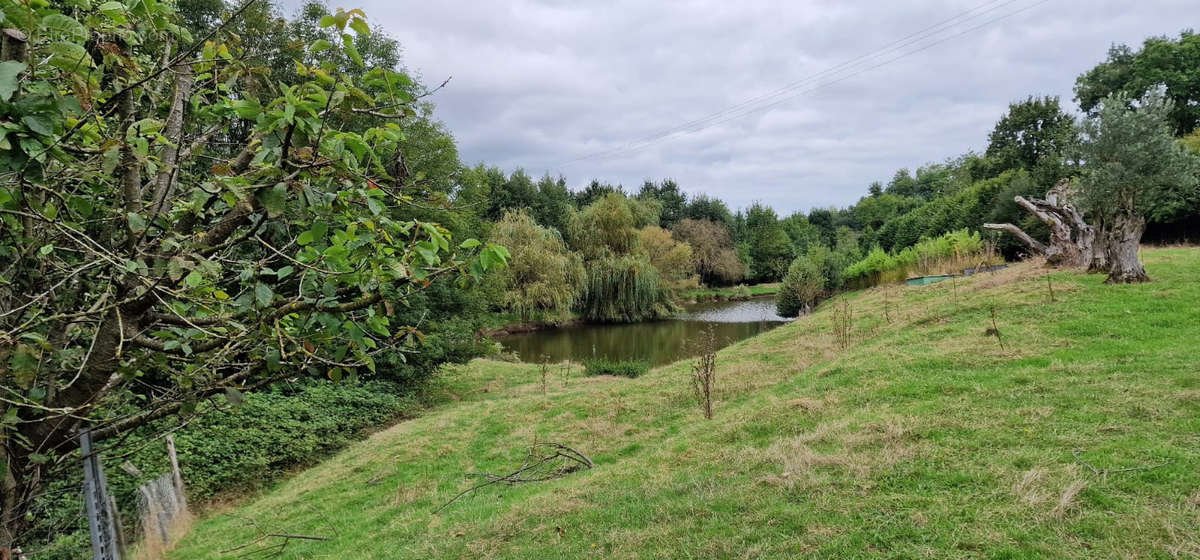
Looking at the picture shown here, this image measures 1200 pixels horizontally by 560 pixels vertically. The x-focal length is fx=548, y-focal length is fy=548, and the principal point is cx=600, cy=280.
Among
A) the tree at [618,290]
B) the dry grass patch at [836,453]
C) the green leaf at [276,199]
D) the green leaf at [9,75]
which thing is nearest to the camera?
the green leaf at [9,75]

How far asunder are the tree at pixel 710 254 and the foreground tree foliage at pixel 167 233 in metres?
44.1

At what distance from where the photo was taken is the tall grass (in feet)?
64.6

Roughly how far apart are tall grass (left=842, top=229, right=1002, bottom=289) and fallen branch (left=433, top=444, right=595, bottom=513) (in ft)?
58.8

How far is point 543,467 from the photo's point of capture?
6.89 meters

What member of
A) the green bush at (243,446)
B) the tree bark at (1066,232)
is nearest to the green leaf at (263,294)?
the green bush at (243,446)

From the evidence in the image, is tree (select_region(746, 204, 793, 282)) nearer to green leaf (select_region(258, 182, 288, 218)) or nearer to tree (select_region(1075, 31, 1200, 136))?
tree (select_region(1075, 31, 1200, 136))

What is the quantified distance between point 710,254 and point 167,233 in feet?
153

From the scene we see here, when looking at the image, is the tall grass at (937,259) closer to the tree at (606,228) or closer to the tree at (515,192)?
the tree at (606,228)

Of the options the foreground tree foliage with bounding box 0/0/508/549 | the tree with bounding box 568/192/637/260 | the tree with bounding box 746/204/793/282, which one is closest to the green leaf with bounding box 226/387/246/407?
the foreground tree foliage with bounding box 0/0/508/549

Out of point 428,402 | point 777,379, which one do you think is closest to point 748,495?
point 777,379

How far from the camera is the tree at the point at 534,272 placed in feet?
84.9

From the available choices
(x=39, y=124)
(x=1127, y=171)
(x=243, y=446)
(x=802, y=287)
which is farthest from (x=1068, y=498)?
(x=802, y=287)

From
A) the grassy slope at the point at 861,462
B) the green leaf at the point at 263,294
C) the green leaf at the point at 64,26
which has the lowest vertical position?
the grassy slope at the point at 861,462

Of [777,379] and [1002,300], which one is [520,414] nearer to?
[777,379]
